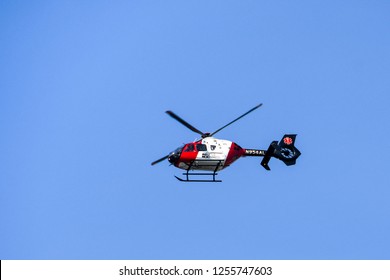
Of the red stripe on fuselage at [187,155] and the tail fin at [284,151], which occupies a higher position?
the tail fin at [284,151]

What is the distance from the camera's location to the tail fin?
3718cm

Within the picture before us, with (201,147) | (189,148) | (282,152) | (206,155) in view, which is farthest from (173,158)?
(282,152)

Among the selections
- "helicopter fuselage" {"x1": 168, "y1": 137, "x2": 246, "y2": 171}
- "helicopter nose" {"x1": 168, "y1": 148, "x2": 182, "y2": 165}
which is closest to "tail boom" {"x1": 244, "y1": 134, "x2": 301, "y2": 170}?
"helicopter fuselage" {"x1": 168, "y1": 137, "x2": 246, "y2": 171}

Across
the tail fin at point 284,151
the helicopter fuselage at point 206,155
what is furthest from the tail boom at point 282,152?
the helicopter fuselage at point 206,155

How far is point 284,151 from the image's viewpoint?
1481 inches

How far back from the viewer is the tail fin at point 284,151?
3718cm

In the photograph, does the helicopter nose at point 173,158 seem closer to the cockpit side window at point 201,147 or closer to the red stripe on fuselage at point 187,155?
the red stripe on fuselage at point 187,155

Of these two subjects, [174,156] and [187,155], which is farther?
[174,156]

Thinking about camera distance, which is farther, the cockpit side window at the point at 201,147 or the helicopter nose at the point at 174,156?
the cockpit side window at the point at 201,147

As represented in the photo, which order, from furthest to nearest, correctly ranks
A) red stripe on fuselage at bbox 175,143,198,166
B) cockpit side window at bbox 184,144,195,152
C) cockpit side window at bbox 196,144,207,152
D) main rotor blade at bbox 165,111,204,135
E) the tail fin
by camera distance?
1. the tail fin
2. cockpit side window at bbox 196,144,207,152
3. cockpit side window at bbox 184,144,195,152
4. red stripe on fuselage at bbox 175,143,198,166
5. main rotor blade at bbox 165,111,204,135

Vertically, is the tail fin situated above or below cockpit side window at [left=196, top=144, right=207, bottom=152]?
above

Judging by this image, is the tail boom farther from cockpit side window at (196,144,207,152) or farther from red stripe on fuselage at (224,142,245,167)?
cockpit side window at (196,144,207,152)

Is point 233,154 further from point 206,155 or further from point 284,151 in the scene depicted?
point 284,151

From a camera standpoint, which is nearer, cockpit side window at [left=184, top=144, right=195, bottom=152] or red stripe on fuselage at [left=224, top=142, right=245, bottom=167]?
cockpit side window at [left=184, top=144, right=195, bottom=152]
